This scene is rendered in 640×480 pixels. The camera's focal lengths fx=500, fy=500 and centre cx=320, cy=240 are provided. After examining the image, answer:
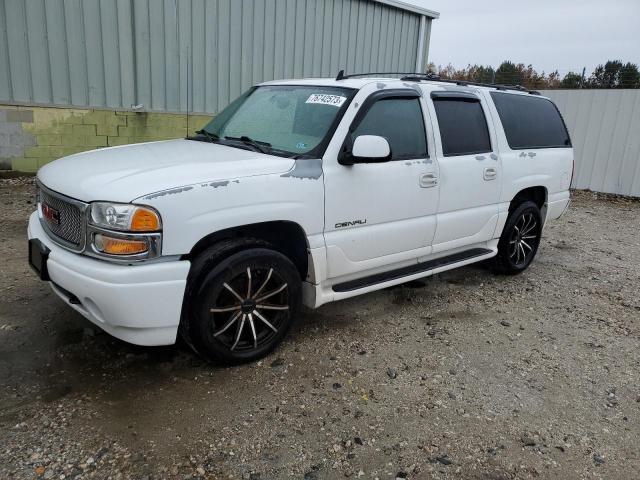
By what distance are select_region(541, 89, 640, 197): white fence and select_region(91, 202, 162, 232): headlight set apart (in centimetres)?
1078

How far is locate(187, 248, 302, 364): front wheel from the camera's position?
9.86 feet

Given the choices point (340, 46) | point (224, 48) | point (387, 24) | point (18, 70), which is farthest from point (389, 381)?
point (387, 24)

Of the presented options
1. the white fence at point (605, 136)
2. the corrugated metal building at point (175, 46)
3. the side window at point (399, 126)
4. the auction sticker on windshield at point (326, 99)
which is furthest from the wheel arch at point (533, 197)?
the white fence at point (605, 136)

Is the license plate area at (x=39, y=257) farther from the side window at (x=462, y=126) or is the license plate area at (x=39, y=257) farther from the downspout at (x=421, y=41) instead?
the downspout at (x=421, y=41)

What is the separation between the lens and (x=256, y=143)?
144 inches

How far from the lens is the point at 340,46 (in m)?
10.9

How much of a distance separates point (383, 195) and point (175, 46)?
21.8 ft

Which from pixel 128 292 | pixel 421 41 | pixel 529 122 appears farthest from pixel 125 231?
pixel 421 41

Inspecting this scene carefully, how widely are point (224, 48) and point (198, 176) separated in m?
7.30

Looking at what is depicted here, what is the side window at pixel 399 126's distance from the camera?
3.71 m

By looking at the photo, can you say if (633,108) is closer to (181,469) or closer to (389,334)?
(389,334)

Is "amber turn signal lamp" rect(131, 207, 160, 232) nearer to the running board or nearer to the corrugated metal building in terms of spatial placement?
the running board

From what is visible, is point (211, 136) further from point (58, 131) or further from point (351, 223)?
point (58, 131)

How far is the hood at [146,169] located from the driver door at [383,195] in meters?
0.49
